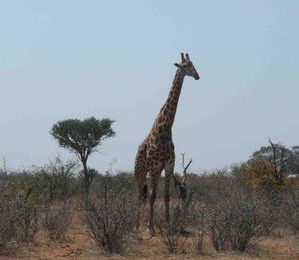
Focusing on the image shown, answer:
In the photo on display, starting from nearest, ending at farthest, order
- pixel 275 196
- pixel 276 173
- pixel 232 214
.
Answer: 1. pixel 232 214
2. pixel 275 196
3. pixel 276 173

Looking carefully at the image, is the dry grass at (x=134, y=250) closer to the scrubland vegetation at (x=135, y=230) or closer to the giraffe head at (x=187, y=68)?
the scrubland vegetation at (x=135, y=230)

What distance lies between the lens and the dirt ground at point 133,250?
30.0ft

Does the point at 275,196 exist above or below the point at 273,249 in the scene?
above

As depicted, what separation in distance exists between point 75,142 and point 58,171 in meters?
8.42

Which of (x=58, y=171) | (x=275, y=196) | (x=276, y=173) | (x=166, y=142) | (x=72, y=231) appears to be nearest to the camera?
(x=166, y=142)

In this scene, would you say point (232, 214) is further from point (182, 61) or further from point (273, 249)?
point (182, 61)

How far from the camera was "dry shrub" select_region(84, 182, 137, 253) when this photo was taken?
9.31 metres

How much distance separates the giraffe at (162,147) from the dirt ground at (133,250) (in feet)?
3.39

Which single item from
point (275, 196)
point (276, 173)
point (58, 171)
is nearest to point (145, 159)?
point (275, 196)

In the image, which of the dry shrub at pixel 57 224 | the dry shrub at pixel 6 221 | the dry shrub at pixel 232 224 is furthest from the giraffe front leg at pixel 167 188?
the dry shrub at pixel 6 221

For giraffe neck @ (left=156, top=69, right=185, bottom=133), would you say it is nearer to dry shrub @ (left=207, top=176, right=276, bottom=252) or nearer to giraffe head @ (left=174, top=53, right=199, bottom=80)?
giraffe head @ (left=174, top=53, right=199, bottom=80)

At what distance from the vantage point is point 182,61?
11945 millimetres

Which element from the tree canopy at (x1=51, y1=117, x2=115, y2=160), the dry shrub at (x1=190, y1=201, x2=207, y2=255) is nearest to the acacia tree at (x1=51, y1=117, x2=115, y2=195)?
the tree canopy at (x1=51, y1=117, x2=115, y2=160)

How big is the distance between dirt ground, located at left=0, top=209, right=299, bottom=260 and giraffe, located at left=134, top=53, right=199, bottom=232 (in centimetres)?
103
